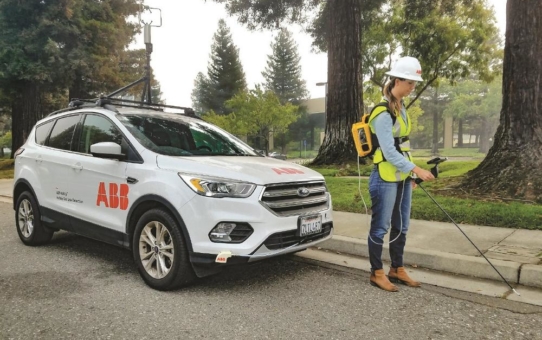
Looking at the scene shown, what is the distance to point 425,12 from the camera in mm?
18500

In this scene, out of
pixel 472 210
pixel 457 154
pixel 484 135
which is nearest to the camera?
pixel 472 210

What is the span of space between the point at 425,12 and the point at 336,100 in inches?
355

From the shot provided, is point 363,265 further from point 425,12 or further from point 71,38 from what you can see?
point 71,38

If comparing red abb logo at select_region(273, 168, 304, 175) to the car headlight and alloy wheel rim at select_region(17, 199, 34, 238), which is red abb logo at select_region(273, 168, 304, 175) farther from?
alloy wheel rim at select_region(17, 199, 34, 238)

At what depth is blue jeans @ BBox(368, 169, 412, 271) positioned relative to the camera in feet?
12.7

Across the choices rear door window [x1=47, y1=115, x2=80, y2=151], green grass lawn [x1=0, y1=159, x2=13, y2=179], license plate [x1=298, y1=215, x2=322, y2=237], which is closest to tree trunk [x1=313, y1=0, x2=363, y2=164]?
rear door window [x1=47, y1=115, x2=80, y2=151]

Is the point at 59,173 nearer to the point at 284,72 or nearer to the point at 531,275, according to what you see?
the point at 531,275

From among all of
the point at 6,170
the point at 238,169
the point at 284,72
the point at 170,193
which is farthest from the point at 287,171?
the point at 284,72

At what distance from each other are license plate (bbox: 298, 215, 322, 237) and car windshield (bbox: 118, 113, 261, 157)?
4.20ft

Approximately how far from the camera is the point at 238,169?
12.9ft

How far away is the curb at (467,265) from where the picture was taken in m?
4.05

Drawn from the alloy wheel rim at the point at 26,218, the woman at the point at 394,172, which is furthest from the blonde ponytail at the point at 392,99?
the alloy wheel rim at the point at 26,218

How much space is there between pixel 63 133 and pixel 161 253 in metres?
2.44

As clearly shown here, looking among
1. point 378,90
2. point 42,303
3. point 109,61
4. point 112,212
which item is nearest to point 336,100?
point 112,212
